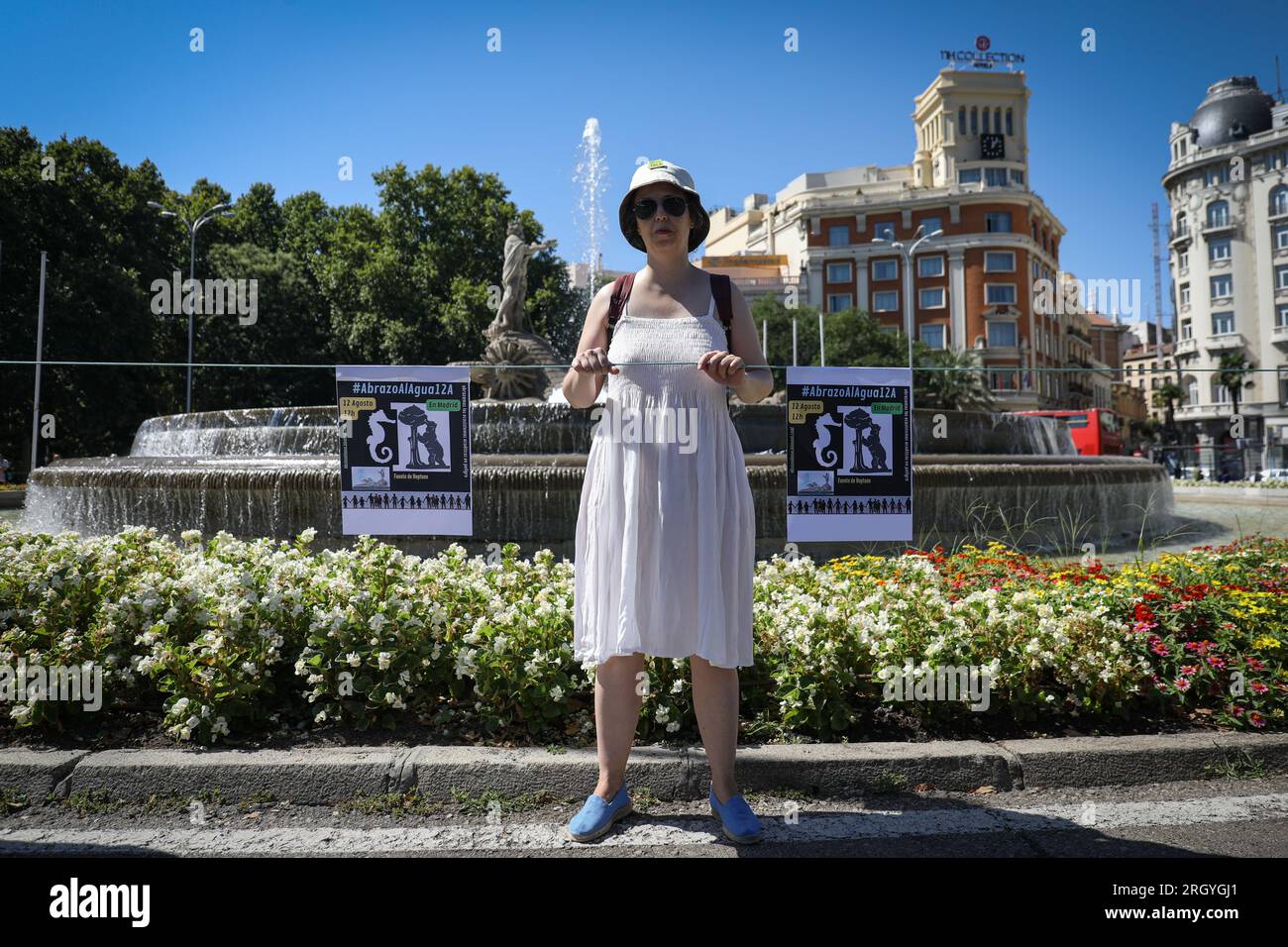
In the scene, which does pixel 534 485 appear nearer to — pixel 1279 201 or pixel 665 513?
pixel 665 513

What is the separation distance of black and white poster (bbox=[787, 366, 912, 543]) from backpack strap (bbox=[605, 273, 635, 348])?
137 cm

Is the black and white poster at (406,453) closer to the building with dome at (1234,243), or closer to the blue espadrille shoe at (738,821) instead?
the blue espadrille shoe at (738,821)

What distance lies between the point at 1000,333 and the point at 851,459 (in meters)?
66.5

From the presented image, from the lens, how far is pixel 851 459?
4488 mm

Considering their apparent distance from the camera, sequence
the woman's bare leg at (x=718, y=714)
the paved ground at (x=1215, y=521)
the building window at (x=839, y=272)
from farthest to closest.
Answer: the building window at (x=839, y=272) → the paved ground at (x=1215, y=521) → the woman's bare leg at (x=718, y=714)

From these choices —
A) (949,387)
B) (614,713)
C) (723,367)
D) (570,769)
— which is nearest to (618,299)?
(723,367)

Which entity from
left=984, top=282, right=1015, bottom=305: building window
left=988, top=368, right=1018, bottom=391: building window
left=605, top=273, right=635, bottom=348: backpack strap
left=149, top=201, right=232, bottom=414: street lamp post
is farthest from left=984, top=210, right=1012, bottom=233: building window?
left=605, top=273, right=635, bottom=348: backpack strap

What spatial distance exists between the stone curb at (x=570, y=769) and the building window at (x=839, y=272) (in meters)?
69.7

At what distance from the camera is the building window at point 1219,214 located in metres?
65.2

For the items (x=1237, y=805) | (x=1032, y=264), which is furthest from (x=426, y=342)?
(x=1032, y=264)

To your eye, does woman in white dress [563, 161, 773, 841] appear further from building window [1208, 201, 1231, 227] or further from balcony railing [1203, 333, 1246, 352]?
building window [1208, 201, 1231, 227]

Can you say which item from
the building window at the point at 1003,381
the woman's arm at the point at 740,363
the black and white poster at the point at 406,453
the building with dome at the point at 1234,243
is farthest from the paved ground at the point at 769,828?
the building window at the point at 1003,381

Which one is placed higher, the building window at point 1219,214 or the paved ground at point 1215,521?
the building window at point 1219,214
